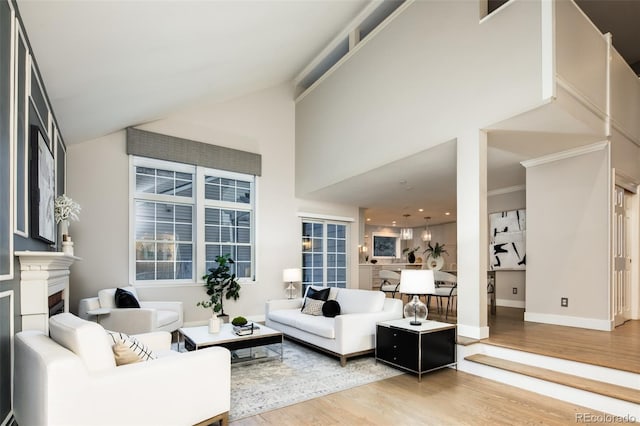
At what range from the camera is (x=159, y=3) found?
2.80m

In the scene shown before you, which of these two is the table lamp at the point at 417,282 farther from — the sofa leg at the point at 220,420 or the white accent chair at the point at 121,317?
the white accent chair at the point at 121,317

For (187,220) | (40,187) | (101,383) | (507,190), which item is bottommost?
(101,383)

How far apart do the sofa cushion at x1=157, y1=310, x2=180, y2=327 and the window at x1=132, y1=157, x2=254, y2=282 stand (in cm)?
105

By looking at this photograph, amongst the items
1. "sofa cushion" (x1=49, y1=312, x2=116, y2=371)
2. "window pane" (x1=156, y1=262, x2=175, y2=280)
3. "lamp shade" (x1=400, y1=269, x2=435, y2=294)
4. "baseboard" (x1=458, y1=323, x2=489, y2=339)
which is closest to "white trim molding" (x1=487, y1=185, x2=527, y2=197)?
"baseboard" (x1=458, y1=323, x2=489, y2=339)

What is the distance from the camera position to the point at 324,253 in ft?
27.0

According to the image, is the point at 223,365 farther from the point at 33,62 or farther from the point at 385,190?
the point at 385,190

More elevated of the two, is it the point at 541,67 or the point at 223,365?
the point at 541,67

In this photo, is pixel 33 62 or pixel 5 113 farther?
pixel 33 62

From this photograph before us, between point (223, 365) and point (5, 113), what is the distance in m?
2.10

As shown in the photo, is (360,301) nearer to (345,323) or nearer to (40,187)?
(345,323)

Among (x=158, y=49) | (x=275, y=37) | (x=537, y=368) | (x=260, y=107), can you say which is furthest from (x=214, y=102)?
(x=537, y=368)

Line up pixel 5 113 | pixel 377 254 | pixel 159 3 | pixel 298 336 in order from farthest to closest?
pixel 377 254, pixel 298 336, pixel 159 3, pixel 5 113

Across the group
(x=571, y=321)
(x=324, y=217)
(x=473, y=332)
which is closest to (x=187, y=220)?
(x=324, y=217)

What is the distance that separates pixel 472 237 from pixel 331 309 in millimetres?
2057
